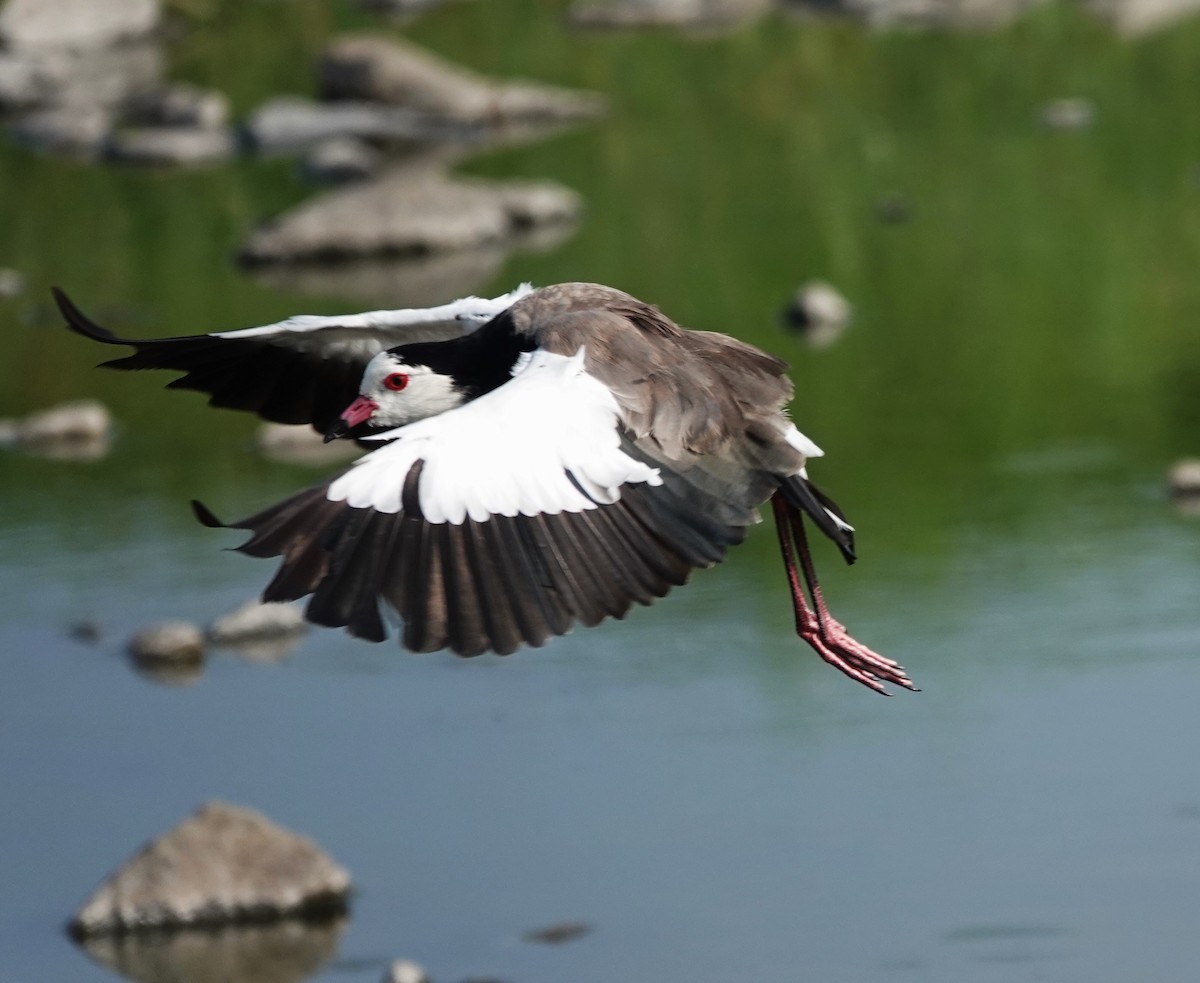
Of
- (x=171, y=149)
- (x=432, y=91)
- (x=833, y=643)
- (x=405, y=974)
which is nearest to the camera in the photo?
(x=833, y=643)

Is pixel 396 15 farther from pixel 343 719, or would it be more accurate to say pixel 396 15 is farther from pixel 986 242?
pixel 343 719

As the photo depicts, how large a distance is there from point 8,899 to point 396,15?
20.0 meters

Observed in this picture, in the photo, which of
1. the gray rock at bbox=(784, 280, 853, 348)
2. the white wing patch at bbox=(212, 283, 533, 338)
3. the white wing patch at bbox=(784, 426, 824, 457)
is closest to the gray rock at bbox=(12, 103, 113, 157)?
the gray rock at bbox=(784, 280, 853, 348)

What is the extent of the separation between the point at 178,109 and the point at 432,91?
254 cm

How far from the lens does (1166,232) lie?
19.9 metres

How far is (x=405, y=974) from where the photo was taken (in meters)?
9.95

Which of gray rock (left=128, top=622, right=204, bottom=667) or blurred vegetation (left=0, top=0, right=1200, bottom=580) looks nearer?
gray rock (left=128, top=622, right=204, bottom=667)

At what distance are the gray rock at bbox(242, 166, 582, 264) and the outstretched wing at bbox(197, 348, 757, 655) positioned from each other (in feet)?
45.9

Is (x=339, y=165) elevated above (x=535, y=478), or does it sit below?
below

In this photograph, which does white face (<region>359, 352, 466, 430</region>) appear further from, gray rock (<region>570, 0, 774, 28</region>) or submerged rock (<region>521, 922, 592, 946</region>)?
gray rock (<region>570, 0, 774, 28</region>)

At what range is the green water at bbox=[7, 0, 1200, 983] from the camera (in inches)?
411

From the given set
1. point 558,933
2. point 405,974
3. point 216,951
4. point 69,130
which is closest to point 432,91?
point 69,130

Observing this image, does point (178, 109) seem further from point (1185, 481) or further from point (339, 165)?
point (1185, 481)

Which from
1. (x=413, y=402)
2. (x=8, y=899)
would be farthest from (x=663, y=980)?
(x=413, y=402)
